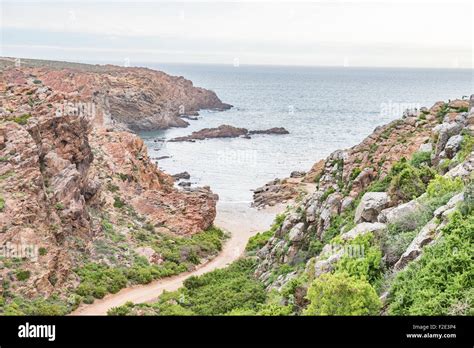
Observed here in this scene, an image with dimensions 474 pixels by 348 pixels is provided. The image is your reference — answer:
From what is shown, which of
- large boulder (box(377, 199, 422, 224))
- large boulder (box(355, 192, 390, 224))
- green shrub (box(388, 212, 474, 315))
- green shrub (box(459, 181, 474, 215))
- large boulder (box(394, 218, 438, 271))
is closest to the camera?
green shrub (box(388, 212, 474, 315))

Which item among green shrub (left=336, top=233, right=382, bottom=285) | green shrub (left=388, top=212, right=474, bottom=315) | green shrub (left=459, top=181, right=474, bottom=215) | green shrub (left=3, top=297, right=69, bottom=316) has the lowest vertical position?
green shrub (left=3, top=297, right=69, bottom=316)

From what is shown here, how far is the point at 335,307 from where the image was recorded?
7.04m

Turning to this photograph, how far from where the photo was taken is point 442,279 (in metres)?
6.50

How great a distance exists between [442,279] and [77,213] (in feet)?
59.9

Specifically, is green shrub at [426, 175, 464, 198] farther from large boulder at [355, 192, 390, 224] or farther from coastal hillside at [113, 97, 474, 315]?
large boulder at [355, 192, 390, 224]

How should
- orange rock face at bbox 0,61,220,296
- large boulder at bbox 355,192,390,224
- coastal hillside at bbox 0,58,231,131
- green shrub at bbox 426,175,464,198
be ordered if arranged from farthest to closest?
coastal hillside at bbox 0,58,231,131, orange rock face at bbox 0,61,220,296, large boulder at bbox 355,192,390,224, green shrub at bbox 426,175,464,198

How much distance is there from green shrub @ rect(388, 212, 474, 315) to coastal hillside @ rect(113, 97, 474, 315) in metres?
0.02

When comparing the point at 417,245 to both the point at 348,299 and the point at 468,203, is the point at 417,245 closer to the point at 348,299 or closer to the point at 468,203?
the point at 468,203

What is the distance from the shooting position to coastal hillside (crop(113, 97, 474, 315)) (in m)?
6.82

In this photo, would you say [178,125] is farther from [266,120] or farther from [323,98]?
[323,98]

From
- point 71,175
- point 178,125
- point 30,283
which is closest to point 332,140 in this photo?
point 178,125

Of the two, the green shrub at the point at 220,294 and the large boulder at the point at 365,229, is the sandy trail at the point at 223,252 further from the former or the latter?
the large boulder at the point at 365,229

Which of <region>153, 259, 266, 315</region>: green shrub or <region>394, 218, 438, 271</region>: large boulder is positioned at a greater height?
<region>394, 218, 438, 271</region>: large boulder

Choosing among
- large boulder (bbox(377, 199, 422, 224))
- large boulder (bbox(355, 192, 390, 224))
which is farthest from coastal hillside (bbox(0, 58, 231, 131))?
large boulder (bbox(377, 199, 422, 224))
